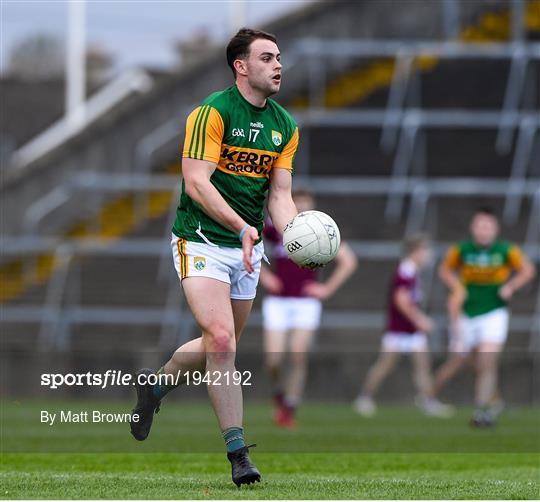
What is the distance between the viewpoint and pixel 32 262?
23906 millimetres

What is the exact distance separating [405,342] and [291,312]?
3857mm

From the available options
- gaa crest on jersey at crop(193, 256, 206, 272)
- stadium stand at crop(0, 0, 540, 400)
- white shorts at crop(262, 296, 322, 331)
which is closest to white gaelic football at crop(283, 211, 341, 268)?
gaa crest on jersey at crop(193, 256, 206, 272)

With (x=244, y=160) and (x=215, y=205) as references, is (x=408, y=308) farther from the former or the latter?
(x=215, y=205)

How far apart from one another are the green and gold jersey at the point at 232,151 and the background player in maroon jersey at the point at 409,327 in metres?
10.9

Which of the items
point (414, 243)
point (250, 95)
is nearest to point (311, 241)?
point (250, 95)

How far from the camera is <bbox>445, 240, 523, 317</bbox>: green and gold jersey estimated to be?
17.8m

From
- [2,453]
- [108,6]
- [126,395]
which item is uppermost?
[108,6]

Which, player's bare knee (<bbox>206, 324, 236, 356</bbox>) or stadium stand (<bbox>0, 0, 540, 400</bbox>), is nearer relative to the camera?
player's bare knee (<bbox>206, 324, 236, 356</bbox>)

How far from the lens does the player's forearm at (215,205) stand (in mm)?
8922

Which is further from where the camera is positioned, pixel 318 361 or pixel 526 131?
pixel 526 131

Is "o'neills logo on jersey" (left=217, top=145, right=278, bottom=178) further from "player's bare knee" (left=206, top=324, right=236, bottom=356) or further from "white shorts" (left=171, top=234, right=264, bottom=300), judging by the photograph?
"player's bare knee" (left=206, top=324, right=236, bottom=356)

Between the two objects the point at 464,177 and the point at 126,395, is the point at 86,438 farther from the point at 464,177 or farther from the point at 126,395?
the point at 464,177

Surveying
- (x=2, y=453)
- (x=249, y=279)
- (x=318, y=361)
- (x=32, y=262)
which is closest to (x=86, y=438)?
(x=2, y=453)

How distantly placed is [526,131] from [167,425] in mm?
10696
